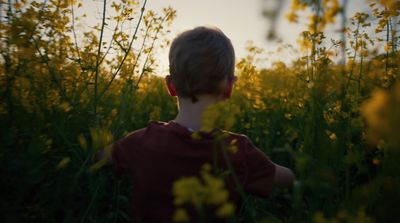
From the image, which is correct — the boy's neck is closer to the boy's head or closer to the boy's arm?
the boy's head

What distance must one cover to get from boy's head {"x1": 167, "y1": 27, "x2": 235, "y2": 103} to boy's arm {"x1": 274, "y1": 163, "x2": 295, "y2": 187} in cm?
39

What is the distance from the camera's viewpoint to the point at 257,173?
181 centimetres

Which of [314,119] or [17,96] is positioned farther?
[17,96]

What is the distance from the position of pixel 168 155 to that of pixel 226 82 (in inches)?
15.9

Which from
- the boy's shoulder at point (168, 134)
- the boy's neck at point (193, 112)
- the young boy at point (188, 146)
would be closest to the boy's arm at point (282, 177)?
the young boy at point (188, 146)

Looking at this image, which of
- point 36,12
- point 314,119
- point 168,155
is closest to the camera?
point 314,119

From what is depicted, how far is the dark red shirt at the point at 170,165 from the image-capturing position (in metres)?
1.70

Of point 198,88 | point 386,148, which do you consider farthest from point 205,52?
point 386,148

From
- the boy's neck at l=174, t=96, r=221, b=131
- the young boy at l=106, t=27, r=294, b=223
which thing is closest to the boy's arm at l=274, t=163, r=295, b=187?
the young boy at l=106, t=27, r=294, b=223

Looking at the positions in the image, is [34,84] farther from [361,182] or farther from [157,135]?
[361,182]

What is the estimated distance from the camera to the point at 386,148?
1.81m

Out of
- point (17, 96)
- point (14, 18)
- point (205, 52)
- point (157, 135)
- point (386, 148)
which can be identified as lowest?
point (386, 148)

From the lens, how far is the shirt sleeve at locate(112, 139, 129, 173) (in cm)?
187

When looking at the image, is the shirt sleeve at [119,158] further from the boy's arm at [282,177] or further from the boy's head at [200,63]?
the boy's arm at [282,177]
